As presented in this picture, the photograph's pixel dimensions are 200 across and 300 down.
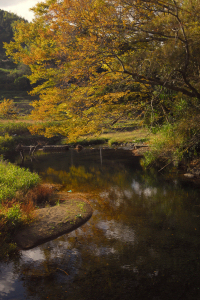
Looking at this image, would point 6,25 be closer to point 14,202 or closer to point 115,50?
point 115,50

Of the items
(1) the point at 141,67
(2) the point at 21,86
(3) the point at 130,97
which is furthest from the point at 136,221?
(2) the point at 21,86

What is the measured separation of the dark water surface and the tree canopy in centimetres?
466

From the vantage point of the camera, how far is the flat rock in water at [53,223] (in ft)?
26.2

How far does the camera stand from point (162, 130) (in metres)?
16.3

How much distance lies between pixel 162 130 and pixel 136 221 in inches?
331

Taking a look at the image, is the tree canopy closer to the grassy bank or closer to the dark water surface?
the grassy bank

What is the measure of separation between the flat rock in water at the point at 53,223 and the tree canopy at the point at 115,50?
5.16m

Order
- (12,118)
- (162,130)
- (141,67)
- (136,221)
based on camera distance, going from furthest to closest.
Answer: (12,118)
(162,130)
(141,67)
(136,221)

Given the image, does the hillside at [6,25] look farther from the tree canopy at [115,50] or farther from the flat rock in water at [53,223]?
the flat rock in water at [53,223]

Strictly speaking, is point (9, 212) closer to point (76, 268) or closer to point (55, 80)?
point (76, 268)

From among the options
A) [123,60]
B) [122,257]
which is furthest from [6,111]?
[122,257]

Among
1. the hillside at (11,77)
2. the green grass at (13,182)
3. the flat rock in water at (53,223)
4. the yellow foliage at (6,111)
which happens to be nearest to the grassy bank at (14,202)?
the green grass at (13,182)

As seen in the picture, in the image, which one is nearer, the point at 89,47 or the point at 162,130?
the point at 89,47

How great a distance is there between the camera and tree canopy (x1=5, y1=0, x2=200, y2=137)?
30.2 feet
